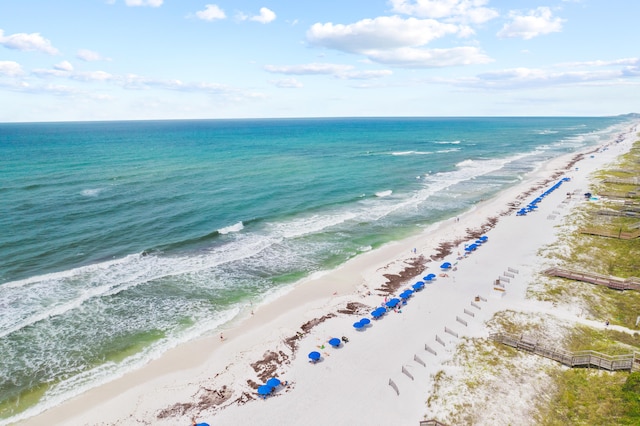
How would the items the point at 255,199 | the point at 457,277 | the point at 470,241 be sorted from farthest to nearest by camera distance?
the point at 255,199 < the point at 470,241 < the point at 457,277

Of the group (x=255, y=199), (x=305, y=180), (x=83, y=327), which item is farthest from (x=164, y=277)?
(x=305, y=180)

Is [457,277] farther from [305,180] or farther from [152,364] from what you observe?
[305,180]

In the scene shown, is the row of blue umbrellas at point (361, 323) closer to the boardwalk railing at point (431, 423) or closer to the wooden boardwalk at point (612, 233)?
the boardwalk railing at point (431, 423)

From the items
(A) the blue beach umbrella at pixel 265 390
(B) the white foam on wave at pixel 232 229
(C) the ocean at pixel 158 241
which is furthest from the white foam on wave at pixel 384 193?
(A) the blue beach umbrella at pixel 265 390

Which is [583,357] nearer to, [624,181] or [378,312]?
[378,312]

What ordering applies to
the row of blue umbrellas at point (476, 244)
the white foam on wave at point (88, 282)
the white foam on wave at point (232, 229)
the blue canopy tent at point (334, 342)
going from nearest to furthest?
the blue canopy tent at point (334, 342) < the white foam on wave at point (88, 282) < the row of blue umbrellas at point (476, 244) < the white foam on wave at point (232, 229)
